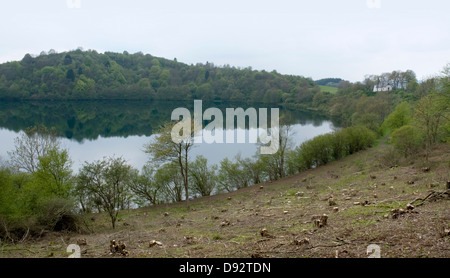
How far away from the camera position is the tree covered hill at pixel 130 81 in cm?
13950

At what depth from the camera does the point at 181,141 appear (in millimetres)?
21391

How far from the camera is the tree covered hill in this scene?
139500 mm

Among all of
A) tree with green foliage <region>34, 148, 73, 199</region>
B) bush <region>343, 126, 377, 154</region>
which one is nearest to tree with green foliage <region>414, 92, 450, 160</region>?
bush <region>343, 126, 377, 154</region>

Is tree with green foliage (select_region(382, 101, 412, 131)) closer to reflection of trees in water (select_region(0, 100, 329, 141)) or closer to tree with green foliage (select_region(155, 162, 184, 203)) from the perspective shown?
reflection of trees in water (select_region(0, 100, 329, 141))

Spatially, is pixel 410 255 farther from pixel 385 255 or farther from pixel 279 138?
pixel 279 138

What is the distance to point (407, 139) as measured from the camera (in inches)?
1122

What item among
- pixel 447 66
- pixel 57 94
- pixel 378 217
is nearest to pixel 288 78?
pixel 57 94

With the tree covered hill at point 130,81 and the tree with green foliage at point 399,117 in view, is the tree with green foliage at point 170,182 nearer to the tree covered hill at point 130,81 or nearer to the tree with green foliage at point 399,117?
the tree with green foliage at point 399,117

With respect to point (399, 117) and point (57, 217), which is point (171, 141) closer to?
point (57, 217)

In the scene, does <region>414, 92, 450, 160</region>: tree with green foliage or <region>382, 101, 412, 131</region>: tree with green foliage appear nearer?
<region>414, 92, 450, 160</region>: tree with green foliage

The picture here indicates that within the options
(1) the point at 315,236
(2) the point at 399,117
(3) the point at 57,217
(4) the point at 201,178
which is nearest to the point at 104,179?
(3) the point at 57,217

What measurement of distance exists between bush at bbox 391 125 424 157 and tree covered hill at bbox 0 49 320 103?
9789cm

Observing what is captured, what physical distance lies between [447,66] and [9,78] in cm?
16727

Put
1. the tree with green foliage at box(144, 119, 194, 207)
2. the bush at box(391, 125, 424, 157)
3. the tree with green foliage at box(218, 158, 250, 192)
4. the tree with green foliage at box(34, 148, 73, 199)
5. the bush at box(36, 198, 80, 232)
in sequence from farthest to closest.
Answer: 1. the tree with green foliage at box(218, 158, 250, 192)
2. the bush at box(391, 125, 424, 157)
3. the tree with green foliage at box(144, 119, 194, 207)
4. the tree with green foliage at box(34, 148, 73, 199)
5. the bush at box(36, 198, 80, 232)
